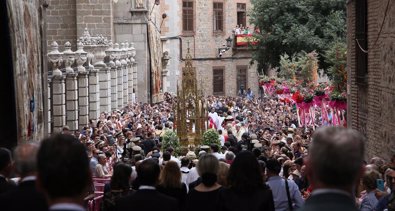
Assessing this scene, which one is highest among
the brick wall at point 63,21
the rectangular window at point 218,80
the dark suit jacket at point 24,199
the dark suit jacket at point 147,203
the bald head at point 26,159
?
the brick wall at point 63,21

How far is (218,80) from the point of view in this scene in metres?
73.6

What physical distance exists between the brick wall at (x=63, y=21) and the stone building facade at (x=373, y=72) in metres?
26.1

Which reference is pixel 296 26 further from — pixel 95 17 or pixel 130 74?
pixel 95 17

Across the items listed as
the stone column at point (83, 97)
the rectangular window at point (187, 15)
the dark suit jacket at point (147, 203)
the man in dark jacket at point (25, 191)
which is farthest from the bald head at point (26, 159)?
the rectangular window at point (187, 15)

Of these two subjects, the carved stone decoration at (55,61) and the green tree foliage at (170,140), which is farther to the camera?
the carved stone decoration at (55,61)

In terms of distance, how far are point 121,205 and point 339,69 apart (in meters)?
20.2

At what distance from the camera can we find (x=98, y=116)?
3903 cm

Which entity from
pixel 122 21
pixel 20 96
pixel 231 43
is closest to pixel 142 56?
pixel 122 21

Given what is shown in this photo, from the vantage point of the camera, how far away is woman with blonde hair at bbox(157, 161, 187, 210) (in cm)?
1074

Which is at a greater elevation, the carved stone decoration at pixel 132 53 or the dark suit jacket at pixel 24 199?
the dark suit jacket at pixel 24 199

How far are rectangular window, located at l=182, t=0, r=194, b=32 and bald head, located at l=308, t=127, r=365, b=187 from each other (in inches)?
2613

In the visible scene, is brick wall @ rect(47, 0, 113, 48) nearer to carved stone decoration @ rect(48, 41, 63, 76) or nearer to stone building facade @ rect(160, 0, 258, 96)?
carved stone decoration @ rect(48, 41, 63, 76)

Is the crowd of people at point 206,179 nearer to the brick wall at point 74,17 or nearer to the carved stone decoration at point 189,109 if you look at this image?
the carved stone decoration at point 189,109

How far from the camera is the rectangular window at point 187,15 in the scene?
235 feet
